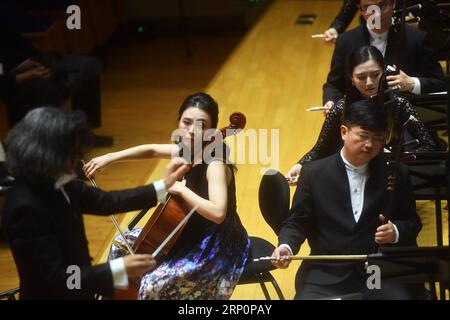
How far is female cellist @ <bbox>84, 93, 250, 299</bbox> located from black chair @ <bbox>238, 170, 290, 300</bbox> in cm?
5

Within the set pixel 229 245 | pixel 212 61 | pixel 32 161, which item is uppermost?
pixel 32 161

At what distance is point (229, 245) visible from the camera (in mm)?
3342

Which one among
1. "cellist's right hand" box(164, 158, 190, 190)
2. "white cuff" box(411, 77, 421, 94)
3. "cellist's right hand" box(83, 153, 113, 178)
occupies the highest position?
"cellist's right hand" box(164, 158, 190, 190)

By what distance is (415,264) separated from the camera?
2676mm

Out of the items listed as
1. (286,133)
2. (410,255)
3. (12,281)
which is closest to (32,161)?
(410,255)

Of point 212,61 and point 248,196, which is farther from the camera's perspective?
point 212,61

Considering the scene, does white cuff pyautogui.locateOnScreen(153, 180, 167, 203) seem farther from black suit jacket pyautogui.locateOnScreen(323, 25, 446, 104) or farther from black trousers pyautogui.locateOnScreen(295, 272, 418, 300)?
black suit jacket pyautogui.locateOnScreen(323, 25, 446, 104)

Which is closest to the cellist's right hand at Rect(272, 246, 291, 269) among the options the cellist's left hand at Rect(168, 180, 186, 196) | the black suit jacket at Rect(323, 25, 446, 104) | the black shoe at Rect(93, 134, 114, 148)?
the cellist's left hand at Rect(168, 180, 186, 196)

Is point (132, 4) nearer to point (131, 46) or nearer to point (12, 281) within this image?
point (131, 46)

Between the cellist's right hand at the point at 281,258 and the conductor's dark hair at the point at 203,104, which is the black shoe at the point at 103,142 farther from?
the cellist's right hand at the point at 281,258

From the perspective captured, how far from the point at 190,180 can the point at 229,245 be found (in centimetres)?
28

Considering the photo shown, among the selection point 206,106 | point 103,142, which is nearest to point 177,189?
point 206,106

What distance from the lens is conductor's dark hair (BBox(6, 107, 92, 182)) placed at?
2604mm

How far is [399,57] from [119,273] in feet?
6.12
